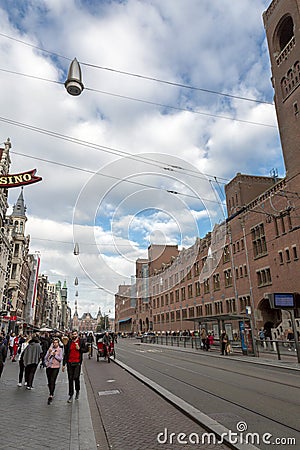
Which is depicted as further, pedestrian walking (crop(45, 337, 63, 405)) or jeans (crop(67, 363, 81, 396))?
jeans (crop(67, 363, 81, 396))

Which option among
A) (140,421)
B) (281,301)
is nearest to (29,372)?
(140,421)

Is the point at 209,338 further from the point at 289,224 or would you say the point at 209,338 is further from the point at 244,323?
the point at 289,224

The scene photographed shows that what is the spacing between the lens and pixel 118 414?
826cm

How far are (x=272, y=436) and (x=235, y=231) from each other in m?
41.9

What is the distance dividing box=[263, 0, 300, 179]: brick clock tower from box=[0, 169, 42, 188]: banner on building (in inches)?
1121

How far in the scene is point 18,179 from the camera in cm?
1440

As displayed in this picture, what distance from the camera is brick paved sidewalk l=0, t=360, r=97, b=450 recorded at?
19.2ft

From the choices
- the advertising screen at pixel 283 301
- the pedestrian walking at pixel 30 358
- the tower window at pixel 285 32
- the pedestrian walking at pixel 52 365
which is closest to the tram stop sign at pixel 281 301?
the advertising screen at pixel 283 301

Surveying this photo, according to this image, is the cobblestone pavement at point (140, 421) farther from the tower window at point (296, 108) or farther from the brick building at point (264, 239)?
the tower window at point (296, 108)

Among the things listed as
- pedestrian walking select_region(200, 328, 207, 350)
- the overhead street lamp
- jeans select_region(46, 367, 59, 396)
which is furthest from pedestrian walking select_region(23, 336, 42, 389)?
pedestrian walking select_region(200, 328, 207, 350)

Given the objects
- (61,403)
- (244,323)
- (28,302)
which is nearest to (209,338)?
(244,323)

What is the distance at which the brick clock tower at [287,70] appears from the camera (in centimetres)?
3694

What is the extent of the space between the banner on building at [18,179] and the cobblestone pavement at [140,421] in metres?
8.31

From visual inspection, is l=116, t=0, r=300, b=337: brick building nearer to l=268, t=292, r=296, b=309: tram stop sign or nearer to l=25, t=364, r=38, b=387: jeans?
l=268, t=292, r=296, b=309: tram stop sign
